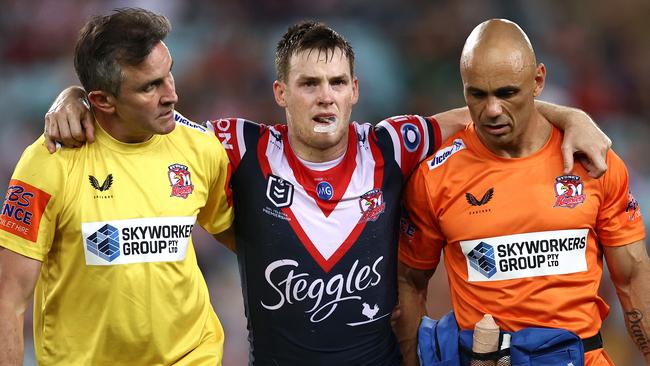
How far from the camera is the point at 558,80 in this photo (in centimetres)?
827

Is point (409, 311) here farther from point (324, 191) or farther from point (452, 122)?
point (452, 122)

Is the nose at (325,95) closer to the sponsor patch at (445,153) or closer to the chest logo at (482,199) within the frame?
the sponsor patch at (445,153)

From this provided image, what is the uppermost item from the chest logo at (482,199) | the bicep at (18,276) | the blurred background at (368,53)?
the blurred background at (368,53)

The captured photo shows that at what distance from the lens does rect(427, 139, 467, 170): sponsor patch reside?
4.52m

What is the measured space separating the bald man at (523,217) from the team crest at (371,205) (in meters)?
0.20

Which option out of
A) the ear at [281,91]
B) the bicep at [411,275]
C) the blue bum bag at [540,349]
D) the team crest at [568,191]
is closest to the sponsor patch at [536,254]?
the team crest at [568,191]

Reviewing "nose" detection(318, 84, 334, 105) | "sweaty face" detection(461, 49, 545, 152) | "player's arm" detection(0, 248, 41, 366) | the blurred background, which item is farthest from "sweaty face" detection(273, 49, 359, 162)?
the blurred background

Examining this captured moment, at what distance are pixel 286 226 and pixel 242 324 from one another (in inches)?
124

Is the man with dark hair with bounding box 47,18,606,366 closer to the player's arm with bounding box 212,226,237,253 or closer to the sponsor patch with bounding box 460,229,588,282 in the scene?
the player's arm with bounding box 212,226,237,253

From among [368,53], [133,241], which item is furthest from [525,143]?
[368,53]

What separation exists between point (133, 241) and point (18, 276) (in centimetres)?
47

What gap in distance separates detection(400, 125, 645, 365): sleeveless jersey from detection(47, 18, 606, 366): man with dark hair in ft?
0.98

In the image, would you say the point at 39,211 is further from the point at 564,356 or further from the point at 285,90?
the point at 564,356

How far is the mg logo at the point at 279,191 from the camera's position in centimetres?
445
